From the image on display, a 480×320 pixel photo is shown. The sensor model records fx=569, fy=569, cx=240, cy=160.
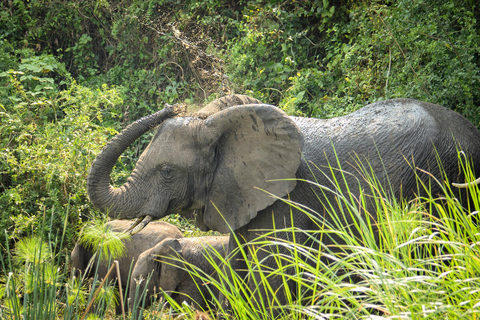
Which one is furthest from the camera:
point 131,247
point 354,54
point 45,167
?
point 354,54

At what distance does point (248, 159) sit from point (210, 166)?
247mm

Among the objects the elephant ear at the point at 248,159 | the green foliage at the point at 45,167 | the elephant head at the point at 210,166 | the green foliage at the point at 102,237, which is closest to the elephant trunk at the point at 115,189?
the elephant head at the point at 210,166

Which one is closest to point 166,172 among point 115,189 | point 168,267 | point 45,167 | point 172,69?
point 115,189

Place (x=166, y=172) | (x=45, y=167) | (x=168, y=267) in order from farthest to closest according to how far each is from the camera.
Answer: (x=45, y=167), (x=168, y=267), (x=166, y=172)

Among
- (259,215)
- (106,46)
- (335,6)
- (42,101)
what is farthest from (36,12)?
(259,215)

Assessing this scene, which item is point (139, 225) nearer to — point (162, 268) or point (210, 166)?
point (210, 166)

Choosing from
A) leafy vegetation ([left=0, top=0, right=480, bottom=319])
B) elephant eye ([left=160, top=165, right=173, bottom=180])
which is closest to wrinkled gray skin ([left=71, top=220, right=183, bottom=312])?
leafy vegetation ([left=0, top=0, right=480, bottom=319])

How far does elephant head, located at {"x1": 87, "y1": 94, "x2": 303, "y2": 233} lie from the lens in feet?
11.6

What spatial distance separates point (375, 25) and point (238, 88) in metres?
1.79

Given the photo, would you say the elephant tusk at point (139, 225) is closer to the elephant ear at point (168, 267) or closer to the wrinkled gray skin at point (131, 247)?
the elephant ear at point (168, 267)

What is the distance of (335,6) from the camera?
731 cm

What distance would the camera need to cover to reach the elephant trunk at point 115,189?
3555 millimetres

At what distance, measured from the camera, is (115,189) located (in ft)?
11.8

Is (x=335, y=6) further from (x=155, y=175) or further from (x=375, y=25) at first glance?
(x=155, y=175)
